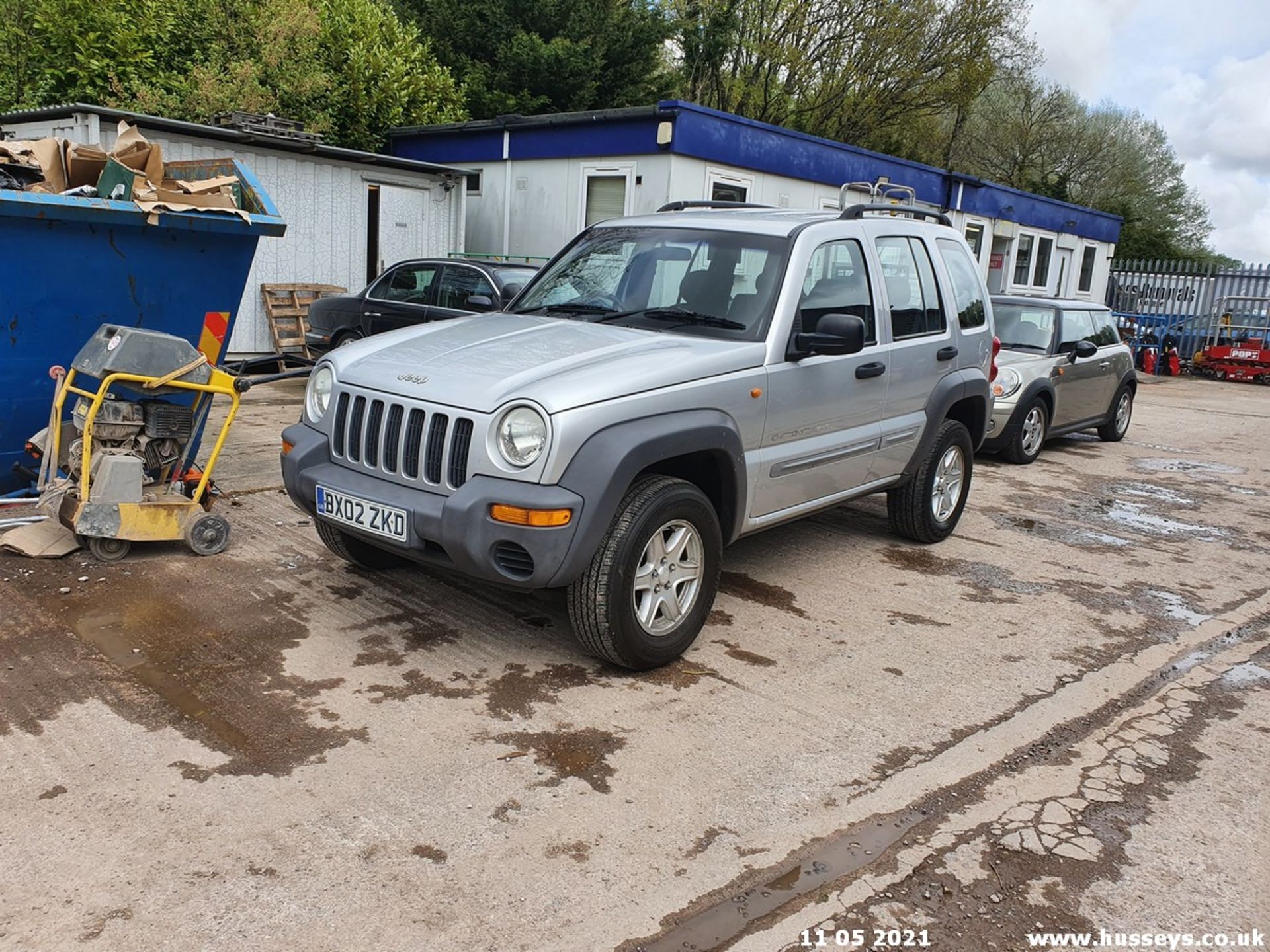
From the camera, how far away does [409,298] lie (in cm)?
1173

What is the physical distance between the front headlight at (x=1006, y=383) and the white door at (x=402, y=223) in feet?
28.0

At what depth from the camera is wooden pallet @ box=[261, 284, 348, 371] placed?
1332cm

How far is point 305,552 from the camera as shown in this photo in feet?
18.3

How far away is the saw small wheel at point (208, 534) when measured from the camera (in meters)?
5.33

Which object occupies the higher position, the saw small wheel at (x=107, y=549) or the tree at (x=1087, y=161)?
the tree at (x=1087, y=161)

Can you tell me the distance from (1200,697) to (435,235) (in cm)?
1298

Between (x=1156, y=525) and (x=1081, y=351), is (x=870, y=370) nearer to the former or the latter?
(x=1156, y=525)

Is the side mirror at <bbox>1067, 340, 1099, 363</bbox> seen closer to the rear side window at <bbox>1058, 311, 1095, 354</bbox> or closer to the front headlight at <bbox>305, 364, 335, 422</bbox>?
the rear side window at <bbox>1058, 311, 1095, 354</bbox>

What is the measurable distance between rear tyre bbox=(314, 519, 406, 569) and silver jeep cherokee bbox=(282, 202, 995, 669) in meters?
0.01

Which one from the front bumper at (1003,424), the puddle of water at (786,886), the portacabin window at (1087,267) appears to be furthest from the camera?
the portacabin window at (1087,267)

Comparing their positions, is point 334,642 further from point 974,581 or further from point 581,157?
point 581,157

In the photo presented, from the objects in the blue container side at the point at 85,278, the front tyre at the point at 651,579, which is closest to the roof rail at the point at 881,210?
the front tyre at the point at 651,579

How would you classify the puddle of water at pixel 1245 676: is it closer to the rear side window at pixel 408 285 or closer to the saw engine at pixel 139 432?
the saw engine at pixel 139 432

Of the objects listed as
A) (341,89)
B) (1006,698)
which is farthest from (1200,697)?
(341,89)
